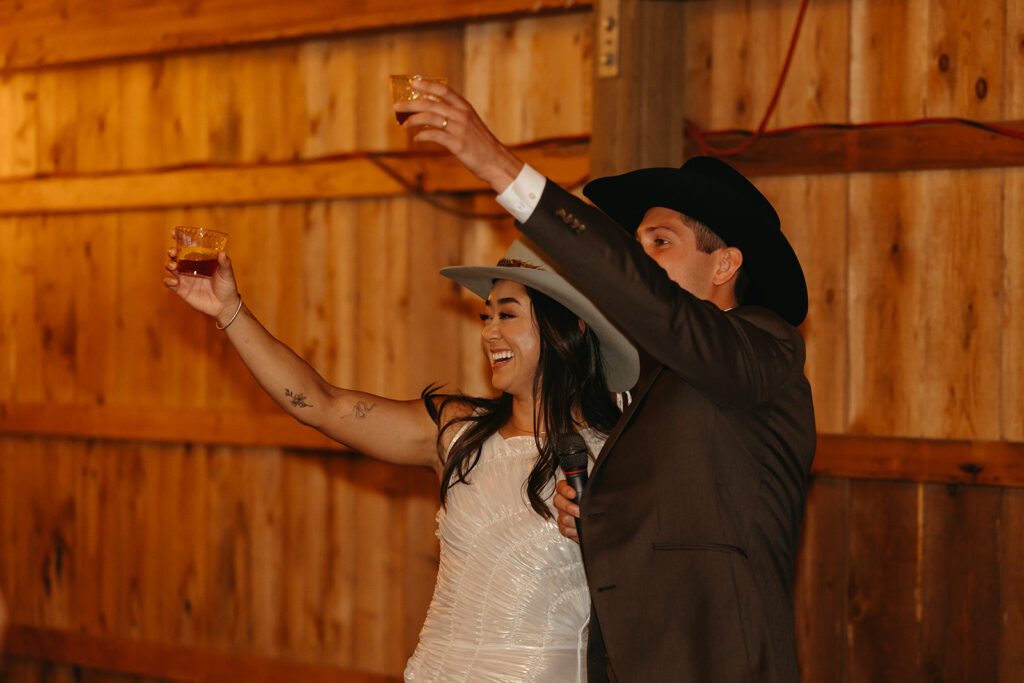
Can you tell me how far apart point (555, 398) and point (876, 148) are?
67.7 inches

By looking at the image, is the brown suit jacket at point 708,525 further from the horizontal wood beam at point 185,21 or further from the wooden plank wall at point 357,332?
the horizontal wood beam at point 185,21

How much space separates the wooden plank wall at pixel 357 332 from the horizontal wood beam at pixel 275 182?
0.09ft

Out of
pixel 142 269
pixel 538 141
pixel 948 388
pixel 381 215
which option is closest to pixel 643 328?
pixel 948 388

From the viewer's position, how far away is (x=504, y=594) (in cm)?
231

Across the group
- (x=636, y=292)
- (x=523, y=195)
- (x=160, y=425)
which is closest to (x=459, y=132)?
(x=523, y=195)

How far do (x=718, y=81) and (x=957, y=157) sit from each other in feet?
2.79

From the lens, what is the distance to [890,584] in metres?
3.55

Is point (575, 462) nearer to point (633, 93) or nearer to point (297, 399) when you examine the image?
point (297, 399)

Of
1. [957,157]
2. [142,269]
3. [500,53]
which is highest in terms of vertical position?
[500,53]

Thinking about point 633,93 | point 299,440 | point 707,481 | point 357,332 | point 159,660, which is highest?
point 633,93

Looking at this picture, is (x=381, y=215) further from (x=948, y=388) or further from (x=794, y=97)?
(x=948, y=388)

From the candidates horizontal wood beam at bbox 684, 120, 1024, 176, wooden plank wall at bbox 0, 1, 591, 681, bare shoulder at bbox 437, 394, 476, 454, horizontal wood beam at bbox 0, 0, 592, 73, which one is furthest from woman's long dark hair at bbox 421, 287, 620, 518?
horizontal wood beam at bbox 0, 0, 592, 73

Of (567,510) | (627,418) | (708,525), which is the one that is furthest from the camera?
(567,510)

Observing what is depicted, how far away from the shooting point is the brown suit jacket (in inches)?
70.8
